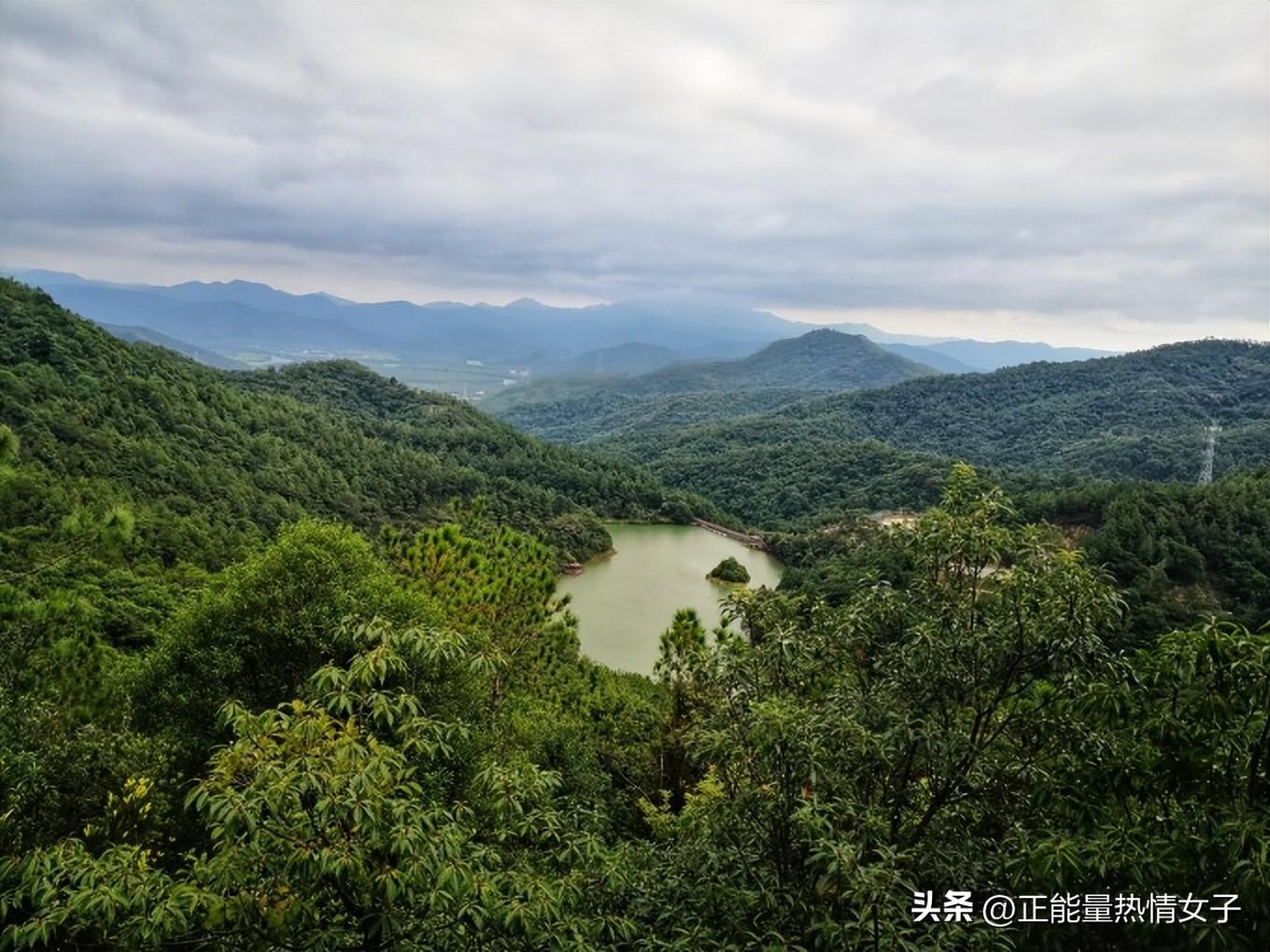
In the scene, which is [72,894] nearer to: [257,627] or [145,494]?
[257,627]

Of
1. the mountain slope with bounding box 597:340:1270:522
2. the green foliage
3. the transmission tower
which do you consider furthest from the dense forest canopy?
the transmission tower

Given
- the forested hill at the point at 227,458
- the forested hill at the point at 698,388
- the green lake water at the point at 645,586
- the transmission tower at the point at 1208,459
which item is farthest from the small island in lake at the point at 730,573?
the forested hill at the point at 698,388

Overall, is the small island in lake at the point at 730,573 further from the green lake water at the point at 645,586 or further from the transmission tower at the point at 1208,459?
the transmission tower at the point at 1208,459

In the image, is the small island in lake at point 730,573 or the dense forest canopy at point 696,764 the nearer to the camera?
the dense forest canopy at point 696,764

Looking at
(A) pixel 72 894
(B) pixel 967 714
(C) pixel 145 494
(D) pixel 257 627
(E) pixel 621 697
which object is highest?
(B) pixel 967 714

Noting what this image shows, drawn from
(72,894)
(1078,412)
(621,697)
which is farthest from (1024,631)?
(1078,412)

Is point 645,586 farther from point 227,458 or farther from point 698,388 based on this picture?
point 698,388

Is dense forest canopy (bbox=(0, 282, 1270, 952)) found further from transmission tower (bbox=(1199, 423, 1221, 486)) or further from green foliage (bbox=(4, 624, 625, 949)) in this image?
transmission tower (bbox=(1199, 423, 1221, 486))
